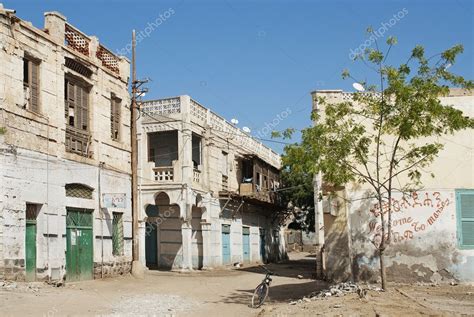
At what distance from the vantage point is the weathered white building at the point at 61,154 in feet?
52.9

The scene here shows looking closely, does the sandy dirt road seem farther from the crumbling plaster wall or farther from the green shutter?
the green shutter

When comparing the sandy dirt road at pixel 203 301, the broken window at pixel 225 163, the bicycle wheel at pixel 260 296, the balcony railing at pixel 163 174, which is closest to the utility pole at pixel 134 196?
the sandy dirt road at pixel 203 301

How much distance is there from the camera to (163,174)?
91.0 feet

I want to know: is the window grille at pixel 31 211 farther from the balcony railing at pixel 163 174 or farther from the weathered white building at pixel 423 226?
the balcony railing at pixel 163 174

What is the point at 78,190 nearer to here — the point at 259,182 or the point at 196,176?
the point at 196,176

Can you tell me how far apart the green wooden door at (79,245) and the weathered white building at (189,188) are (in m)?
6.41

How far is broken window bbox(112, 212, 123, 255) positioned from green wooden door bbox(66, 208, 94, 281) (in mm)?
1885

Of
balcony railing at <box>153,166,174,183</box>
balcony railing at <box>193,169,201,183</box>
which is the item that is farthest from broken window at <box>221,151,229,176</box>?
balcony railing at <box>153,166,174,183</box>

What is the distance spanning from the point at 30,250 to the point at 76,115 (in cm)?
531

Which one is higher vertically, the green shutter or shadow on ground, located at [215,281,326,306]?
the green shutter

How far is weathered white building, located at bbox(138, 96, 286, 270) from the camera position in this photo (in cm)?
2737

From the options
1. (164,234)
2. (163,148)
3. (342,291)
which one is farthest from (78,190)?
(164,234)

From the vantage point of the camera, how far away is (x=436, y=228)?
15.7 meters

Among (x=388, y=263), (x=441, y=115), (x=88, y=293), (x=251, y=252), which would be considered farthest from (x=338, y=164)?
(x=251, y=252)
